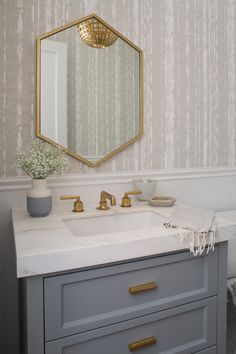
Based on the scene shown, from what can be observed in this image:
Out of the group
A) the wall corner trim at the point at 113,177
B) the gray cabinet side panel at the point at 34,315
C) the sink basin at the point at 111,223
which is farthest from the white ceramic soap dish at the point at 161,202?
the gray cabinet side panel at the point at 34,315

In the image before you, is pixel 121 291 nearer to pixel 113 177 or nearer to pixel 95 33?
pixel 113 177

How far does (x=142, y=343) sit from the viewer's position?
40.9 inches

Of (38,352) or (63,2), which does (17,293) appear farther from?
(63,2)

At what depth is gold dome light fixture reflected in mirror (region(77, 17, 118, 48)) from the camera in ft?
5.10

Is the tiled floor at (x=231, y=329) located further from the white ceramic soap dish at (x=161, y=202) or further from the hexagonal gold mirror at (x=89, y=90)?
the hexagonal gold mirror at (x=89, y=90)

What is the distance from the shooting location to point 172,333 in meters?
1.10

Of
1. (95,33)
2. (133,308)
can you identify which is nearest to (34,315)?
(133,308)

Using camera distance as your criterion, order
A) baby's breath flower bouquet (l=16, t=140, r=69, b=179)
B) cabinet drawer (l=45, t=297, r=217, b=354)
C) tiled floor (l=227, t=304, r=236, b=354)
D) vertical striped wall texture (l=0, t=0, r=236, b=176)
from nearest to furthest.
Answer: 1. cabinet drawer (l=45, t=297, r=217, b=354)
2. baby's breath flower bouquet (l=16, t=140, r=69, b=179)
3. vertical striped wall texture (l=0, t=0, r=236, b=176)
4. tiled floor (l=227, t=304, r=236, b=354)

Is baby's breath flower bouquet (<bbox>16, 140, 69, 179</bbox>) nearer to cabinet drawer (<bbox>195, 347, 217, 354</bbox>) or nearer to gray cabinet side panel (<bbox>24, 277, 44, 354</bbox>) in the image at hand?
gray cabinet side panel (<bbox>24, 277, 44, 354</bbox>)

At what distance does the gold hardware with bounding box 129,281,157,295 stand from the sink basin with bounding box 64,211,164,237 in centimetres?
33

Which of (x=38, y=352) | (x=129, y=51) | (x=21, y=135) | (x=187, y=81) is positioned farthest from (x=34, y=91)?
(x=38, y=352)

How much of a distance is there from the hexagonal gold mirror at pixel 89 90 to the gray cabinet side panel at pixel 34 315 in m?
0.79

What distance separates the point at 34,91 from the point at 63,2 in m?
0.48

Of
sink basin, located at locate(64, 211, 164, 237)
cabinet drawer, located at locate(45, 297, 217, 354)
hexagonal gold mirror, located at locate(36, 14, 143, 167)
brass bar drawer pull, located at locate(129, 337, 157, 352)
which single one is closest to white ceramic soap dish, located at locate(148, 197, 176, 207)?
sink basin, located at locate(64, 211, 164, 237)
